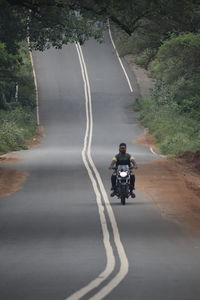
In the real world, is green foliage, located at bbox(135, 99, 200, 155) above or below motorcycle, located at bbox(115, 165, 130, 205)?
below

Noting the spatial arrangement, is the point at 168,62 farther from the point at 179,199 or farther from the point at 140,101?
the point at 179,199

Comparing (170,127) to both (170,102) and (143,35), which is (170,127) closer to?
(143,35)

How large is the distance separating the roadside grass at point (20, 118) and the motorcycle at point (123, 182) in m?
22.6

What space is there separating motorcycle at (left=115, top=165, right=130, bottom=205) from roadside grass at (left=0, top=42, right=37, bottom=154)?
22.6 m

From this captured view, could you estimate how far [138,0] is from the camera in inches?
1377

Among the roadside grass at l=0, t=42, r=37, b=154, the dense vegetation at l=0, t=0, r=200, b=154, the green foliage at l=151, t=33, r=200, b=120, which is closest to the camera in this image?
the dense vegetation at l=0, t=0, r=200, b=154

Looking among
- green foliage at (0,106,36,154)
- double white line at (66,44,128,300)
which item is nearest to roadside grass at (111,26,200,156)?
double white line at (66,44,128,300)

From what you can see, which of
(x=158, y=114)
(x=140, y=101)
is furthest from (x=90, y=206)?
(x=140, y=101)

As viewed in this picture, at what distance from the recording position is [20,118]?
63656 mm

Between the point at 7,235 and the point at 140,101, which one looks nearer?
the point at 7,235

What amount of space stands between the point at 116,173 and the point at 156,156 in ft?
66.6

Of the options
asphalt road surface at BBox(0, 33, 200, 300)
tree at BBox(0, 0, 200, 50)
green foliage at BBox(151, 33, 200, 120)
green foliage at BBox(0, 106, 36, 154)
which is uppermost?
tree at BBox(0, 0, 200, 50)

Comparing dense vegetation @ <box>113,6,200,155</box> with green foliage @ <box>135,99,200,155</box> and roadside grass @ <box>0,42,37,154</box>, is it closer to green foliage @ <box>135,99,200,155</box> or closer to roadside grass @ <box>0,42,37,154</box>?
green foliage @ <box>135,99,200,155</box>

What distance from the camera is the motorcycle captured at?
26.5 m
